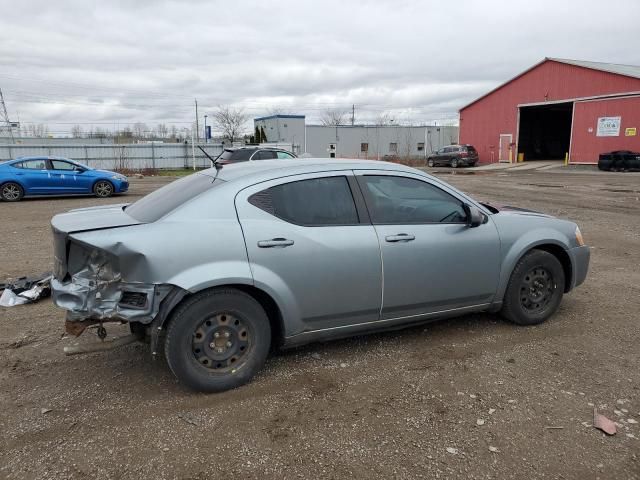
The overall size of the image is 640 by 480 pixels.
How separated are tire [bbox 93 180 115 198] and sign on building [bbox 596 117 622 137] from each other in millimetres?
31436

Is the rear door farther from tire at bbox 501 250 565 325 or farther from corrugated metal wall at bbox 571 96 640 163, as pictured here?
corrugated metal wall at bbox 571 96 640 163

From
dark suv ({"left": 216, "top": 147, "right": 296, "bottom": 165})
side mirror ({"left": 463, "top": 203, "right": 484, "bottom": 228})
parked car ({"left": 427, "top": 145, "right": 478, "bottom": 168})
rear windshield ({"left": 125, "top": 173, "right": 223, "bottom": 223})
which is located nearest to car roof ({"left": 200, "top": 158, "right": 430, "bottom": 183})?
rear windshield ({"left": 125, "top": 173, "right": 223, "bottom": 223})

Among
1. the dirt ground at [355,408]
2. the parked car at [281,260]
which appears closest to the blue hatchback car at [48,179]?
the dirt ground at [355,408]

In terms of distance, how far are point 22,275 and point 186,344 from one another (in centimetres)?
440

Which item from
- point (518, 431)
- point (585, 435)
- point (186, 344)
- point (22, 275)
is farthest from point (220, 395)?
point (22, 275)

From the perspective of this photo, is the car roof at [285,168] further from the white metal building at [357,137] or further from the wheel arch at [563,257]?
the white metal building at [357,137]

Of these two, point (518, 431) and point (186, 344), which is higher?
point (186, 344)

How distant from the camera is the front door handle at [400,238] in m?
3.95

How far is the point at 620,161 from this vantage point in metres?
30.5

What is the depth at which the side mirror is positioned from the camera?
4.25 meters

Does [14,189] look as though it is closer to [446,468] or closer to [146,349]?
[146,349]

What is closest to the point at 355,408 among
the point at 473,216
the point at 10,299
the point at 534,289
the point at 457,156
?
the point at 473,216

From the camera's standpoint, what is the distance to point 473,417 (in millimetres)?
3236

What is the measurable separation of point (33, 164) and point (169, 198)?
14231 mm
